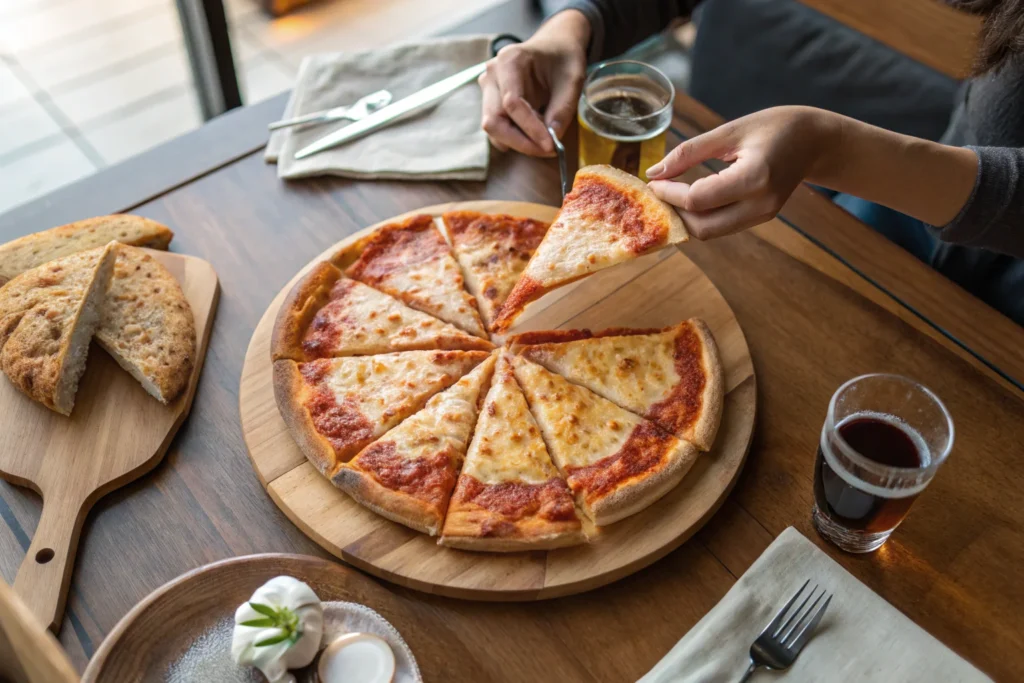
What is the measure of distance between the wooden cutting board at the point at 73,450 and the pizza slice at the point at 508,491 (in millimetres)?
754

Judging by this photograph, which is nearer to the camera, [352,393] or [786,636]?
[786,636]

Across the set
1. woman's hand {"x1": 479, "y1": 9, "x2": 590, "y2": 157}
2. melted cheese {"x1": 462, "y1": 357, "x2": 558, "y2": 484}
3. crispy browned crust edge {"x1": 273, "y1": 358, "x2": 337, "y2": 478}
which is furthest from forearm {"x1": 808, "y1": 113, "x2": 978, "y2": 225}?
crispy browned crust edge {"x1": 273, "y1": 358, "x2": 337, "y2": 478}

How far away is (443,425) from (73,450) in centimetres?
88

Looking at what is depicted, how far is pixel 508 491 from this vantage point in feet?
6.57

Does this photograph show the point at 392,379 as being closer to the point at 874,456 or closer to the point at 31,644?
the point at 874,456

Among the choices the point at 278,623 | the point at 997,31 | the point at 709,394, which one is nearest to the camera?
the point at 278,623

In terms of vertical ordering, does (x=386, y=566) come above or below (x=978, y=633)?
above

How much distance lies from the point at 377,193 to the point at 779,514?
1.56 meters

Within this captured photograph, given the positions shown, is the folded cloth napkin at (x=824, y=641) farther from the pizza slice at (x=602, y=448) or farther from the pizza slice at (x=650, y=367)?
the pizza slice at (x=650, y=367)

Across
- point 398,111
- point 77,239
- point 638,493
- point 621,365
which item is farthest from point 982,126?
point 77,239

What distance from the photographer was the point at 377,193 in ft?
8.93

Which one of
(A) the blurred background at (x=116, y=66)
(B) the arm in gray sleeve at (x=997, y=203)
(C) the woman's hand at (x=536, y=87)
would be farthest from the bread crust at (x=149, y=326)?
(A) the blurred background at (x=116, y=66)

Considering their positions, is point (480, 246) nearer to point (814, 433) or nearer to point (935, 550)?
point (814, 433)

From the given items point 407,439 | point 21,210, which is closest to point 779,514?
point 407,439
